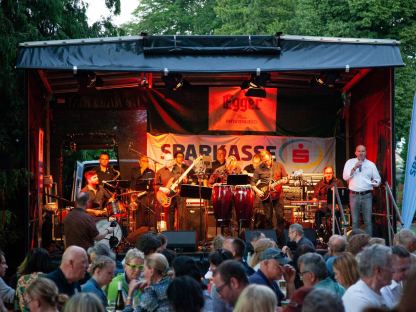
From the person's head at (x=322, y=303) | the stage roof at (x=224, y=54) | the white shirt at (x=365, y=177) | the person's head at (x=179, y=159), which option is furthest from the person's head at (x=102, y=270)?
the person's head at (x=179, y=159)

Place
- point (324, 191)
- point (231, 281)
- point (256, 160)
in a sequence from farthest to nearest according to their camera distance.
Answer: point (256, 160) < point (324, 191) < point (231, 281)

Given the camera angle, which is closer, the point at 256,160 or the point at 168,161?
the point at 168,161

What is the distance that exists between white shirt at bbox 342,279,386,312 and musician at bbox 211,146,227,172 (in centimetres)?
1408

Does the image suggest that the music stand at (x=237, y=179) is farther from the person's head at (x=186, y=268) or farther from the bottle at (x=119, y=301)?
the person's head at (x=186, y=268)

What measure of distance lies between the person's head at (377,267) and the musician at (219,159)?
13.9 meters

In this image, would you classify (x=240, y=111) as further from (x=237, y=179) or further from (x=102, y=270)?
(x=102, y=270)

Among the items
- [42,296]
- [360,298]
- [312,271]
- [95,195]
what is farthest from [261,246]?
[95,195]

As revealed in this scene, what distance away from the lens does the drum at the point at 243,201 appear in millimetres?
19391

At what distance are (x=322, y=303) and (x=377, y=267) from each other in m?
2.07

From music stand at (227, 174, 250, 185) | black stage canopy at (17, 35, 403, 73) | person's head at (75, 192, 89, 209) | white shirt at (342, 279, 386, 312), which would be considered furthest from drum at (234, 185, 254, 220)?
white shirt at (342, 279, 386, 312)

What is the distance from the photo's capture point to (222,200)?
1933 cm

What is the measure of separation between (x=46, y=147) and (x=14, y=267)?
447 centimetres

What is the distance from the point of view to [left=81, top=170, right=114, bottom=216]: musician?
19.4 m

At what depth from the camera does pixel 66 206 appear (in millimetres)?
21438
